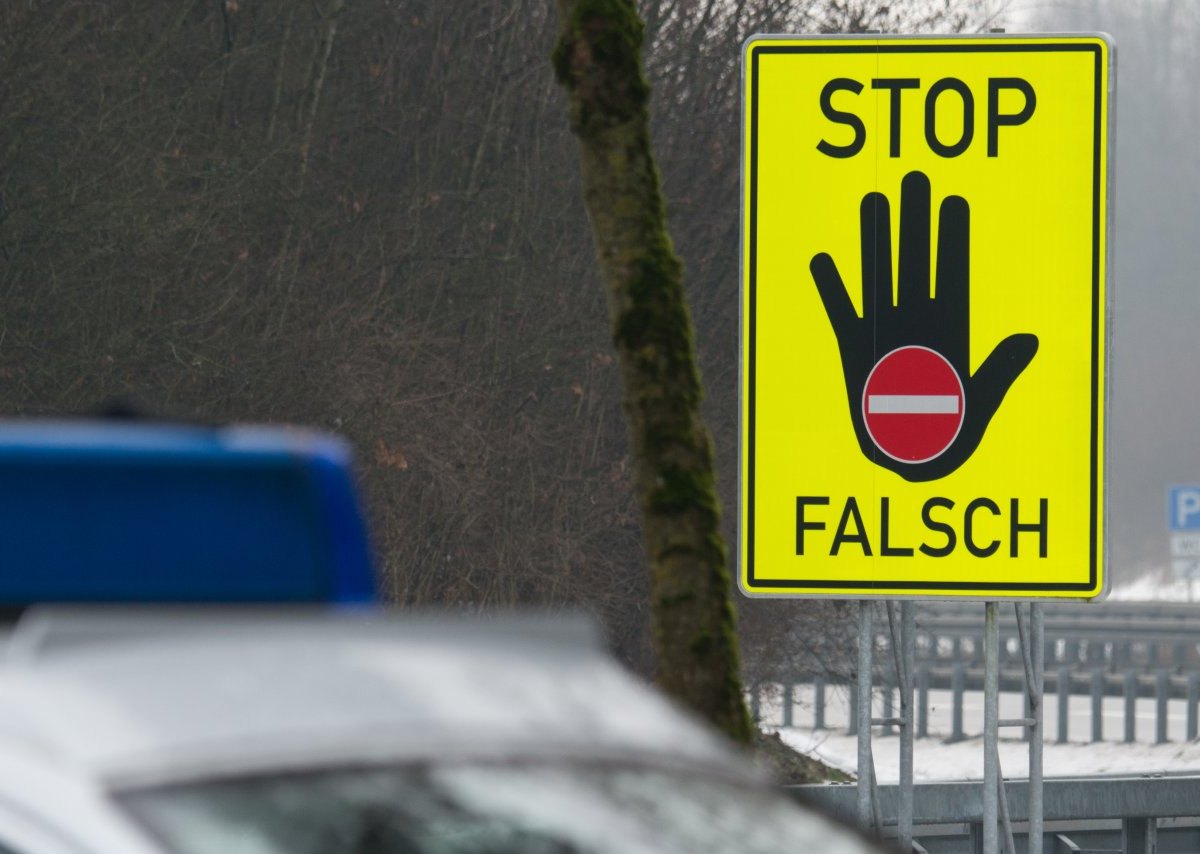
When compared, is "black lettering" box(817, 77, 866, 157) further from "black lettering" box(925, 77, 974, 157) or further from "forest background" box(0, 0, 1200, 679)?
"forest background" box(0, 0, 1200, 679)

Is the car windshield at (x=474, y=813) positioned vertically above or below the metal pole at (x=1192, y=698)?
above

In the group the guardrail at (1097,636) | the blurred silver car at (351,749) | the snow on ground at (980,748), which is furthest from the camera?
the guardrail at (1097,636)

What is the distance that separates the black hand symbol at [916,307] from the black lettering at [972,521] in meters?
0.16

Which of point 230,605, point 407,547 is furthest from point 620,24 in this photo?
point 407,547

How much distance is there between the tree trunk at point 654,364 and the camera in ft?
20.1

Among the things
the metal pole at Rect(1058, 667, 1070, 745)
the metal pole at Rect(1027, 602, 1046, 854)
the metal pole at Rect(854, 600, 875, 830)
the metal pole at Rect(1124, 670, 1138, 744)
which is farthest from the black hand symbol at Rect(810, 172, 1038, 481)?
the metal pole at Rect(1124, 670, 1138, 744)

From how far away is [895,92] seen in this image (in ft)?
23.9

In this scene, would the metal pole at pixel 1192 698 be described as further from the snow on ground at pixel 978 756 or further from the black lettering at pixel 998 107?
the black lettering at pixel 998 107

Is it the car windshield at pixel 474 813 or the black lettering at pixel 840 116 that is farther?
the black lettering at pixel 840 116

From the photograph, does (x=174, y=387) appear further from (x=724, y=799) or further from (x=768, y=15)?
(x=724, y=799)

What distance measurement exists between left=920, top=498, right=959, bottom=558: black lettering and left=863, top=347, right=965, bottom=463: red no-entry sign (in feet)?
0.47

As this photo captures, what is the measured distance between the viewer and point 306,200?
17578 millimetres

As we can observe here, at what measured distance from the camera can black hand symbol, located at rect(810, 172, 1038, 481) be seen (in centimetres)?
727

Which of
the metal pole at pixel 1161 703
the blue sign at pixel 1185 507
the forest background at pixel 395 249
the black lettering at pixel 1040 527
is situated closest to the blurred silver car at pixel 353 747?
the black lettering at pixel 1040 527
